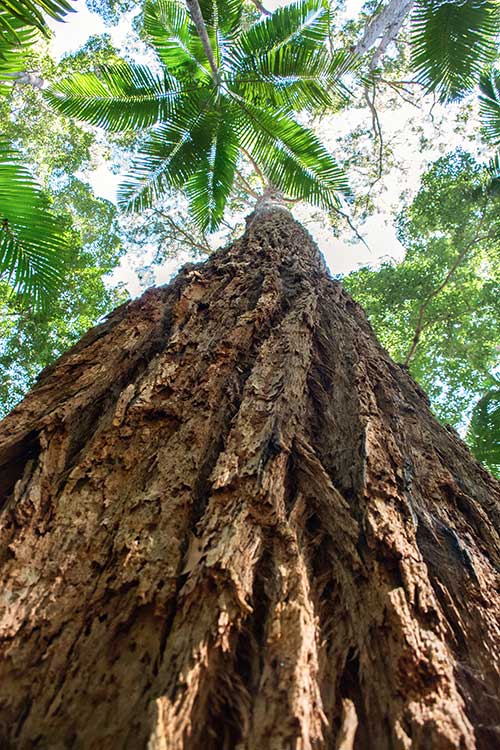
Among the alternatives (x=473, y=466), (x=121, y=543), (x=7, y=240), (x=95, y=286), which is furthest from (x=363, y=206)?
(x=121, y=543)

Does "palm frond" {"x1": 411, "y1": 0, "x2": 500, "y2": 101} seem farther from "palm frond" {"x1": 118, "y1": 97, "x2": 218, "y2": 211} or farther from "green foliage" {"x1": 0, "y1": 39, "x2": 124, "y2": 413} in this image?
"green foliage" {"x1": 0, "y1": 39, "x2": 124, "y2": 413}

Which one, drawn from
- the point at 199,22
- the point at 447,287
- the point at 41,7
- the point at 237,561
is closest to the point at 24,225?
the point at 41,7

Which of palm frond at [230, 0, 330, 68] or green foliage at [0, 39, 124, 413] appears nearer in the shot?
palm frond at [230, 0, 330, 68]

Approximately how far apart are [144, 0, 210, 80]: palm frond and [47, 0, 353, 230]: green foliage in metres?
0.01

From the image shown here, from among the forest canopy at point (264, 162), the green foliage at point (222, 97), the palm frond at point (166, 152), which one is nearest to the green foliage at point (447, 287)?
the forest canopy at point (264, 162)

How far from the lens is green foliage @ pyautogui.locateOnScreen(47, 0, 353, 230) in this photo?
198 inches

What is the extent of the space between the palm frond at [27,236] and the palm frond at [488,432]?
4700 mm

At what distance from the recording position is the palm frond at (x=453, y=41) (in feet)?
13.8

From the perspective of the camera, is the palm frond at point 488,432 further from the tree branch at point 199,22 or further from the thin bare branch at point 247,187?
the thin bare branch at point 247,187

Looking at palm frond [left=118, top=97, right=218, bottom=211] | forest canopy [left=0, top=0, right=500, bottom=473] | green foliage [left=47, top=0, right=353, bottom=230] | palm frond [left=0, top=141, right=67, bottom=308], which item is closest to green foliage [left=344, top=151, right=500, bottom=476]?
forest canopy [left=0, top=0, right=500, bottom=473]

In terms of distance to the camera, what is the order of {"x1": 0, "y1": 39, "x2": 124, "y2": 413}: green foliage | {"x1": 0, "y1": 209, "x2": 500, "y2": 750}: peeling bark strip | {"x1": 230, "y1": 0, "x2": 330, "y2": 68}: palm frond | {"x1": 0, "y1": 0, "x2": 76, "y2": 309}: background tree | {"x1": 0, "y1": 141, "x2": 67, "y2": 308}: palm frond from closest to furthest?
{"x1": 0, "y1": 209, "x2": 500, "y2": 750}: peeling bark strip < {"x1": 0, "y1": 0, "x2": 76, "y2": 309}: background tree < {"x1": 0, "y1": 141, "x2": 67, "y2": 308}: palm frond < {"x1": 230, "y1": 0, "x2": 330, "y2": 68}: palm frond < {"x1": 0, "y1": 39, "x2": 124, "y2": 413}: green foliage

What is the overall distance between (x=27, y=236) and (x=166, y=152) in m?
2.93

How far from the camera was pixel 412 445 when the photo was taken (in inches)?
A: 72.3

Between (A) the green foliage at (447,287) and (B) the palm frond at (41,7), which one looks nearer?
(B) the palm frond at (41,7)
